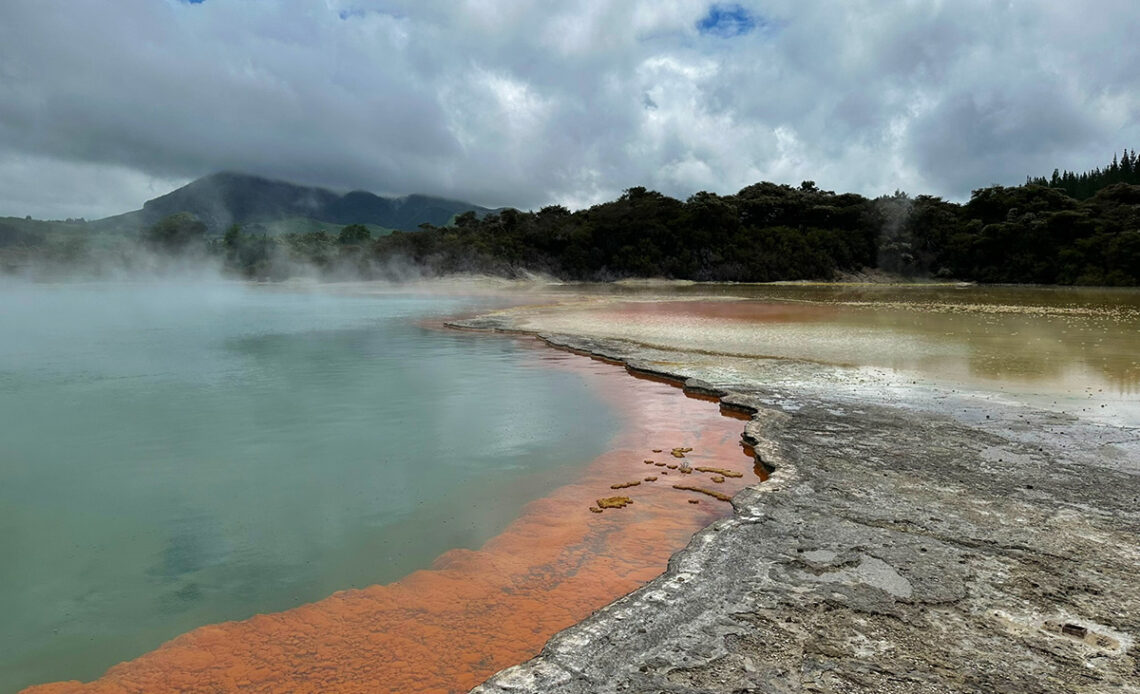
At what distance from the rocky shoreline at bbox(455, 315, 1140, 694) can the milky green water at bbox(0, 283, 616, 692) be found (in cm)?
203

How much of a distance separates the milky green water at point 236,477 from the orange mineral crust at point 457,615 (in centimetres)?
23

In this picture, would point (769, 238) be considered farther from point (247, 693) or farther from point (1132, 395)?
point (247, 693)

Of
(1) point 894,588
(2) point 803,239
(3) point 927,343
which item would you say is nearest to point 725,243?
(2) point 803,239

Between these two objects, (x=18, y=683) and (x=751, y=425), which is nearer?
(x=18, y=683)

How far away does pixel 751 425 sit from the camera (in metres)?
7.73

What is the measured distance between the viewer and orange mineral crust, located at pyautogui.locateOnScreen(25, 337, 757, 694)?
350 cm

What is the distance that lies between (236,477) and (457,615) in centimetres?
369

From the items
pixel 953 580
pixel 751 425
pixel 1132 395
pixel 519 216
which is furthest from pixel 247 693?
pixel 519 216

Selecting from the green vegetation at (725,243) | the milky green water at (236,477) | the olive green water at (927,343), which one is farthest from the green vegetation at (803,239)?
the milky green water at (236,477)

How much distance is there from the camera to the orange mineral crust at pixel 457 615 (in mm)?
3504

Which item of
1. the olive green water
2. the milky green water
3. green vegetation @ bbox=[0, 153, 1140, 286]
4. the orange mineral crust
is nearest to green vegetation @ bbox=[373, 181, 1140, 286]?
green vegetation @ bbox=[0, 153, 1140, 286]

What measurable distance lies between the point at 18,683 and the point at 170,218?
8940 centimetres

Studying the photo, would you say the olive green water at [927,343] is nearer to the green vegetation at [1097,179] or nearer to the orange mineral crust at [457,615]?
the orange mineral crust at [457,615]

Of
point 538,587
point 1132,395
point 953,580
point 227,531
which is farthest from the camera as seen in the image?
point 1132,395
